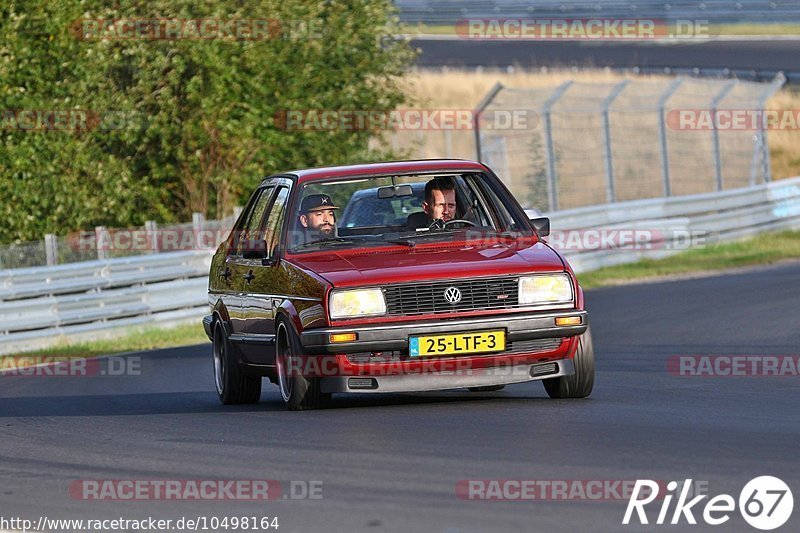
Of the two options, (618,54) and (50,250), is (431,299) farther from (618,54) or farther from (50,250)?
(618,54)

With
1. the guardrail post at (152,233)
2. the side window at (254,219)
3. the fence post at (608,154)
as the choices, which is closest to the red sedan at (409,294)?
the side window at (254,219)

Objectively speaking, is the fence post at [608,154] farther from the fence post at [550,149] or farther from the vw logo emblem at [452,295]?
the vw logo emblem at [452,295]

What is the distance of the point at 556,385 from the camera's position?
973 cm

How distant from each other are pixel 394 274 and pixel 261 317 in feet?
4.60

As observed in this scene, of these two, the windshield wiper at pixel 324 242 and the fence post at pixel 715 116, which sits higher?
the windshield wiper at pixel 324 242

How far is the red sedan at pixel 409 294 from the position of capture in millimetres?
9109

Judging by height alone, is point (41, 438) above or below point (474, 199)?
below

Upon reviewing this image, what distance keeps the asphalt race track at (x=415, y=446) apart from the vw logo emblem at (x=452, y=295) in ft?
2.07

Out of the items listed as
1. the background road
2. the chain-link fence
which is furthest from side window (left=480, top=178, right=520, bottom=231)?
the background road

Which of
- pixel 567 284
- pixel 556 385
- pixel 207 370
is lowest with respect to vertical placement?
pixel 207 370

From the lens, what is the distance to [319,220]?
10203 mm

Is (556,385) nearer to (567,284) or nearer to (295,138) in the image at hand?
(567,284)

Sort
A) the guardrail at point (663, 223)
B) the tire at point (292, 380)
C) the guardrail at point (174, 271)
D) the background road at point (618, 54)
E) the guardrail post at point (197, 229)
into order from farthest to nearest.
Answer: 1. the background road at point (618, 54)
2. the guardrail at point (663, 223)
3. the guardrail post at point (197, 229)
4. the guardrail at point (174, 271)
5. the tire at point (292, 380)

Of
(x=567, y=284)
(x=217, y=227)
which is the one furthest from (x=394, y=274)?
(x=217, y=227)
